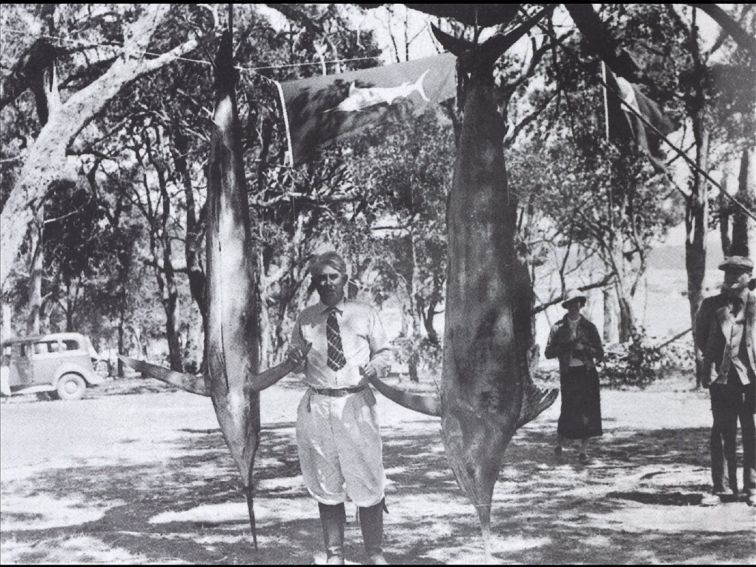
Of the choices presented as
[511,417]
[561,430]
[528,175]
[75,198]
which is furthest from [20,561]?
[75,198]

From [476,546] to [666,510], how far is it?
1.37m

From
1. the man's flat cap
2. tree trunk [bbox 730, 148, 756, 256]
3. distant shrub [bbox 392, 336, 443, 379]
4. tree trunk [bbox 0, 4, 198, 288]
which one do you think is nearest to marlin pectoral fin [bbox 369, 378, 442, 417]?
the man's flat cap

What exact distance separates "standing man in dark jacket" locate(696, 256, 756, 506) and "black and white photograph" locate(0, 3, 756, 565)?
2cm

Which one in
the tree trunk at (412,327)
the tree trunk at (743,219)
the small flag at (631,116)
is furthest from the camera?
the tree trunk at (412,327)

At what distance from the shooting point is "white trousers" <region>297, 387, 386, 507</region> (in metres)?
3.48

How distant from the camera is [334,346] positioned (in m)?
3.53

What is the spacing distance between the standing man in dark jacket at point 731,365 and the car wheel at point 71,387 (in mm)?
12715

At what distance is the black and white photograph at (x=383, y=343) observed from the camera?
298 cm

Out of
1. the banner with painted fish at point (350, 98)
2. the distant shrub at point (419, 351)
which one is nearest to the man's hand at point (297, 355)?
the banner with painted fish at point (350, 98)

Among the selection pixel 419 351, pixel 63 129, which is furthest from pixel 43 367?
pixel 419 351

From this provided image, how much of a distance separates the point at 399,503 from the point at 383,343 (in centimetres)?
207

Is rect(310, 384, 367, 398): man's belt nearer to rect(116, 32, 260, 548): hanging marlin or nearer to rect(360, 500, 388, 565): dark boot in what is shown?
rect(116, 32, 260, 548): hanging marlin

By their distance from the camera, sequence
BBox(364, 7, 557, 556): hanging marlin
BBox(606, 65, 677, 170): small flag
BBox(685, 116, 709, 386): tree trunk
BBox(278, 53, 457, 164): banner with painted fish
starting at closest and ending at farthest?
1. BBox(364, 7, 557, 556): hanging marlin
2. BBox(606, 65, 677, 170): small flag
3. BBox(278, 53, 457, 164): banner with painted fish
4. BBox(685, 116, 709, 386): tree trunk

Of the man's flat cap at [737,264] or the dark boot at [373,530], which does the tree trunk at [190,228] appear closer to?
the man's flat cap at [737,264]
